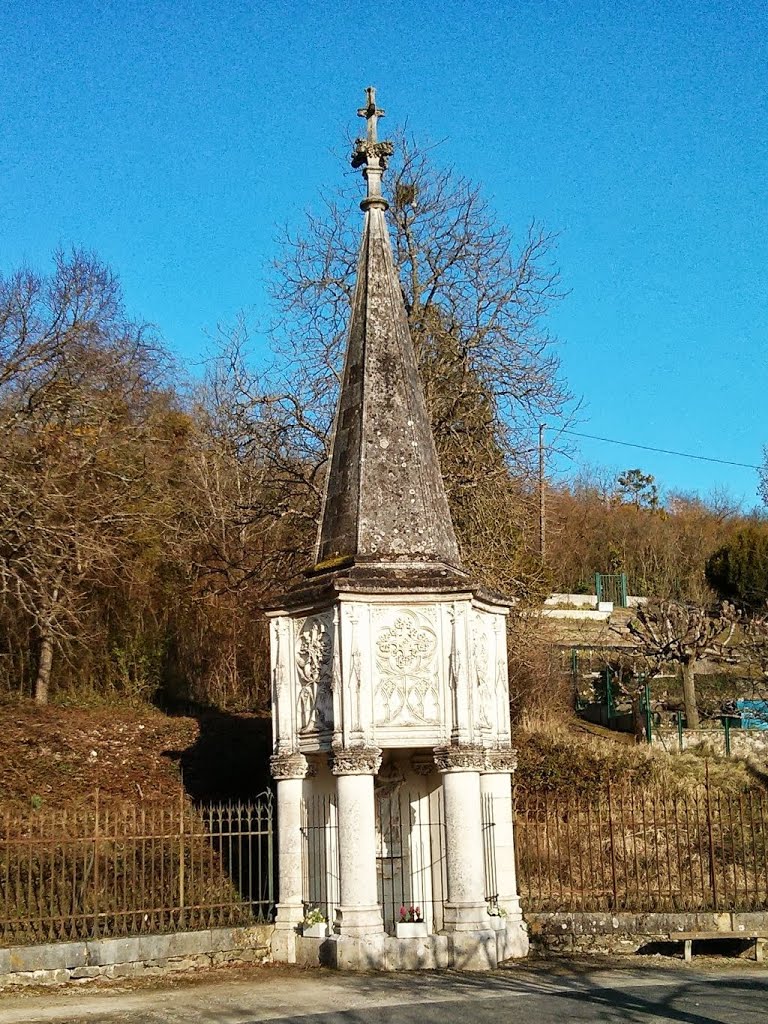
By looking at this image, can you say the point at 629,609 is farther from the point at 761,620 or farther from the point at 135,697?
the point at 135,697

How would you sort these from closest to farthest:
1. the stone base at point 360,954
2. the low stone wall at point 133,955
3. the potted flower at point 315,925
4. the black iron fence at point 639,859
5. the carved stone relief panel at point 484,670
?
the low stone wall at point 133,955
the stone base at point 360,954
the potted flower at point 315,925
the carved stone relief panel at point 484,670
the black iron fence at point 639,859

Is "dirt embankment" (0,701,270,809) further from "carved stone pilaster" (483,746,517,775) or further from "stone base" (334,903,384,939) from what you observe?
"stone base" (334,903,384,939)

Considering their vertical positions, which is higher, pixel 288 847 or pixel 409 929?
pixel 288 847

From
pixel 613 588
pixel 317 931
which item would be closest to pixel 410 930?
pixel 317 931

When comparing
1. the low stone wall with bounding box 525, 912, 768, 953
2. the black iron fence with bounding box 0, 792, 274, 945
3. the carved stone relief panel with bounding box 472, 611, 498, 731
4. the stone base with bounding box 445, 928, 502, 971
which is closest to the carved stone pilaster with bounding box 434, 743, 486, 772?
the carved stone relief panel with bounding box 472, 611, 498, 731

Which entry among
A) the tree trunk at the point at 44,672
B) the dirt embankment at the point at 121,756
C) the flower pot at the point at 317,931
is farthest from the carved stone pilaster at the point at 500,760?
the tree trunk at the point at 44,672

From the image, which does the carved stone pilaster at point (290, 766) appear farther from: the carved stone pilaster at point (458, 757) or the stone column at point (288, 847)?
the carved stone pilaster at point (458, 757)

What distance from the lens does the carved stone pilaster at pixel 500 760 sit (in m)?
13.6

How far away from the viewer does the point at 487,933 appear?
1242 cm

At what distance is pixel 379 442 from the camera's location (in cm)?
1401

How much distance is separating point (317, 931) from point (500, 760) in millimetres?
2925

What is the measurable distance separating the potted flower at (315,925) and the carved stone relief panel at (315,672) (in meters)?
2.04

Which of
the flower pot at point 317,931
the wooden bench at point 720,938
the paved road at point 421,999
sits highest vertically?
the flower pot at point 317,931

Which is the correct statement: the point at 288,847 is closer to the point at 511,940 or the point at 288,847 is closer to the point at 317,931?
the point at 317,931
